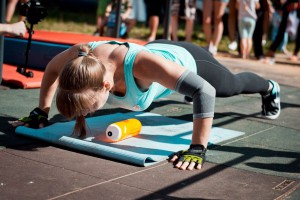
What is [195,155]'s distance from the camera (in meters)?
3.06

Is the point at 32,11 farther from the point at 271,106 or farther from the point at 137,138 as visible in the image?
the point at 271,106

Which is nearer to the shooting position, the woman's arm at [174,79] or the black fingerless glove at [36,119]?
the woman's arm at [174,79]

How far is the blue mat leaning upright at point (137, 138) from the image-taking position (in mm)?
3100

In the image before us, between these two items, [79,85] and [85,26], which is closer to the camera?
[79,85]

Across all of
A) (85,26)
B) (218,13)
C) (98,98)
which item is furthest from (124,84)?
(85,26)

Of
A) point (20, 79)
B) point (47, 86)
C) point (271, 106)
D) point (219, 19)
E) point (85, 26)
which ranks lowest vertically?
point (85, 26)

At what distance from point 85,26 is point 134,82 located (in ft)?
31.8

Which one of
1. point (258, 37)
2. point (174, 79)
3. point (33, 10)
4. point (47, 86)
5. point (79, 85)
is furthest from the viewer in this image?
point (258, 37)

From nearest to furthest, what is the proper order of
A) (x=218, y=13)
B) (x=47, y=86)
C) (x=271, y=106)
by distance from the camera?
(x=47, y=86), (x=271, y=106), (x=218, y=13)

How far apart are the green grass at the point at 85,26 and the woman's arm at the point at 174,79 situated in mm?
Result: 7007

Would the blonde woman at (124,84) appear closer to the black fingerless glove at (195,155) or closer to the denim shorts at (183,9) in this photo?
the black fingerless glove at (195,155)

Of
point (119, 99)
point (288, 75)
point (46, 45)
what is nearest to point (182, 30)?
point (288, 75)

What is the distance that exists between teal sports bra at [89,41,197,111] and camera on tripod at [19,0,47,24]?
1.71 m

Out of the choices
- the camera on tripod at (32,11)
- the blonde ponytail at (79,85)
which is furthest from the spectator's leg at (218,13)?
the blonde ponytail at (79,85)
